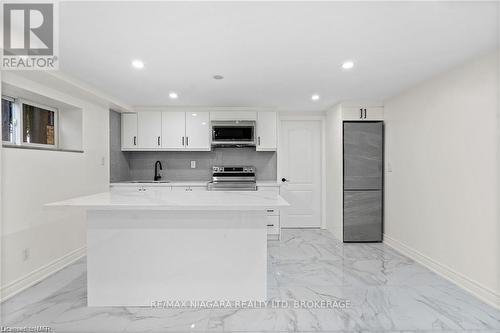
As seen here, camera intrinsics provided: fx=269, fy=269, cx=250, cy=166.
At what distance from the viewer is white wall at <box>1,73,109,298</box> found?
2.38 metres

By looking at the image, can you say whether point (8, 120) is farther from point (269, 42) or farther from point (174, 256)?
point (269, 42)

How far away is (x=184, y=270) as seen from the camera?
7.36 ft

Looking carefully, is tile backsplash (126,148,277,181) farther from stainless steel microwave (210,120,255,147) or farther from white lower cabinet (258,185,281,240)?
white lower cabinet (258,185,281,240)

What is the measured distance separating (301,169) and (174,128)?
2.35m

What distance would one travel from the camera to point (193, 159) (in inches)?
189

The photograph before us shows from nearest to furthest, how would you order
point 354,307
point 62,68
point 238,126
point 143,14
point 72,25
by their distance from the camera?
point 143,14 < point 72,25 < point 354,307 < point 62,68 < point 238,126

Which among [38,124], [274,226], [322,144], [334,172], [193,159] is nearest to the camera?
[38,124]

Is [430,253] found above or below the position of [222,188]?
below

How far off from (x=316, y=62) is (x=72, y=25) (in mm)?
1963

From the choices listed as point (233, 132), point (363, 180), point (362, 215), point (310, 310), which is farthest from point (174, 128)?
point (310, 310)

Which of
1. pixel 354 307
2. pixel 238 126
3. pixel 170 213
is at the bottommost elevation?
pixel 354 307

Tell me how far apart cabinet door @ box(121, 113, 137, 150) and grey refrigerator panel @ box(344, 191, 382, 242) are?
350 cm

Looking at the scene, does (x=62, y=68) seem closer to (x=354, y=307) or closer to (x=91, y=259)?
(x=91, y=259)

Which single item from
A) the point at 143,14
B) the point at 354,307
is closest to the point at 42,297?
the point at 143,14
